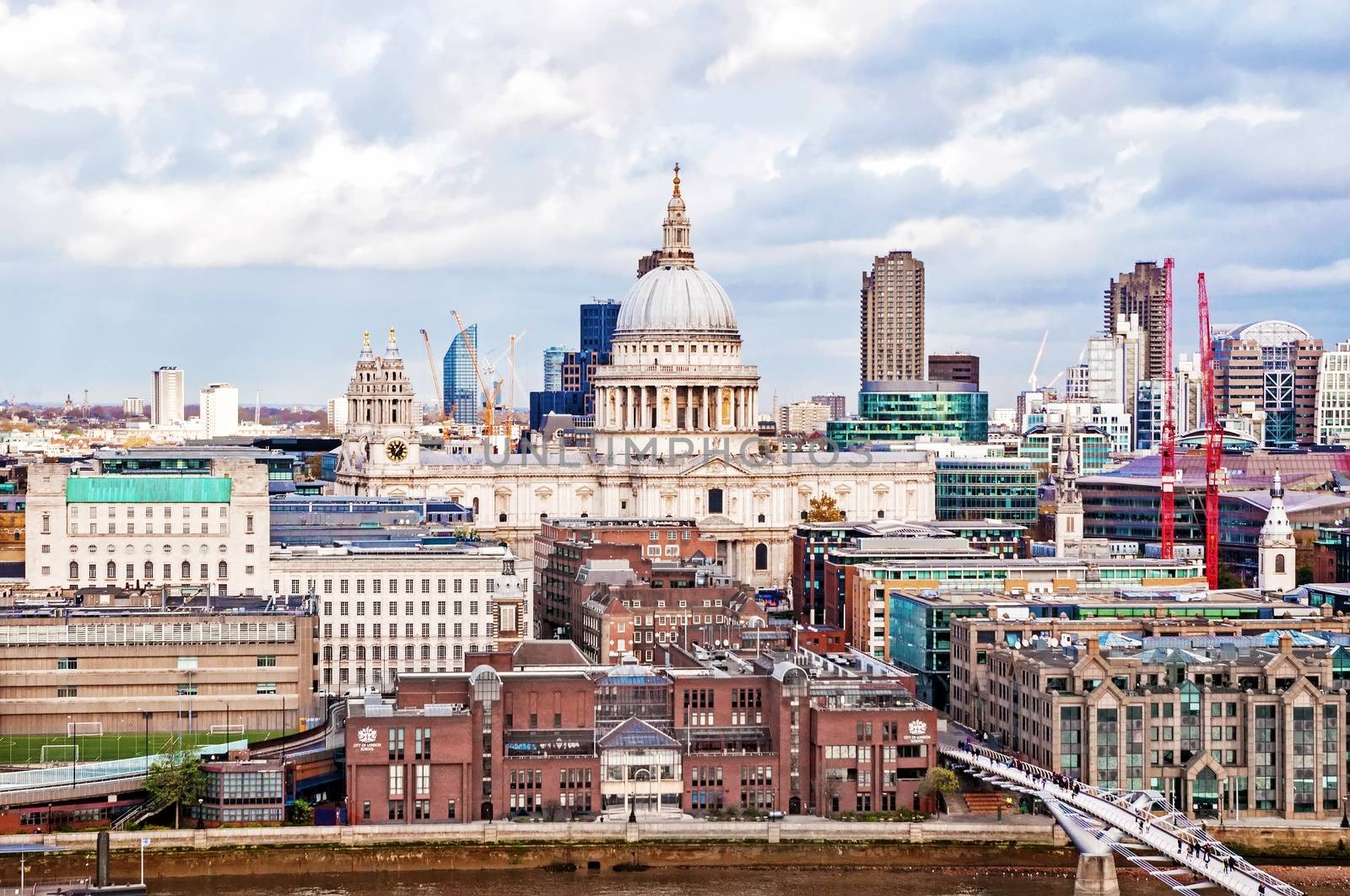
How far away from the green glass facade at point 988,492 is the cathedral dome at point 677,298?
1693 centimetres

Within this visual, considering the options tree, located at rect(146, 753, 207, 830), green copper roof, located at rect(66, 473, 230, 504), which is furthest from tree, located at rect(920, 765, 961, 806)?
green copper roof, located at rect(66, 473, 230, 504)

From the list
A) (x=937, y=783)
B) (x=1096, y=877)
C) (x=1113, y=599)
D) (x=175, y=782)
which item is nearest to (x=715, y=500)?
(x=1113, y=599)

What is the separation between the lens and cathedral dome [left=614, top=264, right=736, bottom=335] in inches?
6225

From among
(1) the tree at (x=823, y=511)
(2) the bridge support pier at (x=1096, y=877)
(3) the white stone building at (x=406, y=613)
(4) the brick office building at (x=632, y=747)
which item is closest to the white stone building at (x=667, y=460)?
(1) the tree at (x=823, y=511)

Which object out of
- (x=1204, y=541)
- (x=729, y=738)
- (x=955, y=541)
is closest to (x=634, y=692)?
(x=729, y=738)

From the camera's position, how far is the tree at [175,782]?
7844 cm

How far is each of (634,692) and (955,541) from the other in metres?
43.6

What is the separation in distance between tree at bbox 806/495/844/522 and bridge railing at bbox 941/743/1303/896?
220 ft

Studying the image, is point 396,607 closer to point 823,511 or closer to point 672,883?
point 672,883

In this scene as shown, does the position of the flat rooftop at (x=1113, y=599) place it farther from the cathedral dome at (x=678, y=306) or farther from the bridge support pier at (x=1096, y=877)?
the cathedral dome at (x=678, y=306)

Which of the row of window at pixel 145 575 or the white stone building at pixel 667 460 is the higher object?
the white stone building at pixel 667 460

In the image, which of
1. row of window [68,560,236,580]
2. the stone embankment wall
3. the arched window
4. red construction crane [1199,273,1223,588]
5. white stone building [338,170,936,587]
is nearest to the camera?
the stone embankment wall

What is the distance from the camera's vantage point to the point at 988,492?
544 feet

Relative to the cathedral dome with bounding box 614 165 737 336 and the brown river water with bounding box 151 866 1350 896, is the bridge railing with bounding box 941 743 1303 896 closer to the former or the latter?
the brown river water with bounding box 151 866 1350 896
